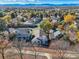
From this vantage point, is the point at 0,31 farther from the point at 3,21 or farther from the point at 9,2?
the point at 9,2

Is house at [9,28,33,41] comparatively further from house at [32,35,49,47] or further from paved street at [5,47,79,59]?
paved street at [5,47,79,59]

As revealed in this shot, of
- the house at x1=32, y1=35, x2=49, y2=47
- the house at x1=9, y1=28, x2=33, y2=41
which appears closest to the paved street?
the house at x1=32, y1=35, x2=49, y2=47

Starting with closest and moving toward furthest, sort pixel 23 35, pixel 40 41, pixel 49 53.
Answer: pixel 49 53 → pixel 40 41 → pixel 23 35

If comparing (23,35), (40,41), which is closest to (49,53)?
(40,41)

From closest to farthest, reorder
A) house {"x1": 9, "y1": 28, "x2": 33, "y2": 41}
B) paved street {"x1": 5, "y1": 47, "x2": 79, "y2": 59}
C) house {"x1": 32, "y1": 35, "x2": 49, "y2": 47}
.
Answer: paved street {"x1": 5, "y1": 47, "x2": 79, "y2": 59}, house {"x1": 32, "y1": 35, "x2": 49, "y2": 47}, house {"x1": 9, "y1": 28, "x2": 33, "y2": 41}

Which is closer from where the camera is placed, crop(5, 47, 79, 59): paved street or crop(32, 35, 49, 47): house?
crop(5, 47, 79, 59): paved street

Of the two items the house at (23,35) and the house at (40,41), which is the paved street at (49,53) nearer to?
the house at (40,41)

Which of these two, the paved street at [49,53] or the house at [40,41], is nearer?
the paved street at [49,53]

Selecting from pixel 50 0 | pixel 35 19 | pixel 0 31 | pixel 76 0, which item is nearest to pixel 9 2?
pixel 50 0

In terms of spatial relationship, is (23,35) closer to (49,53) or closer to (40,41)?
(40,41)

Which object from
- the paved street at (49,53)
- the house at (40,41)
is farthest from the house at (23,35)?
the paved street at (49,53)

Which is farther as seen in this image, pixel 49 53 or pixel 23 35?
pixel 23 35
